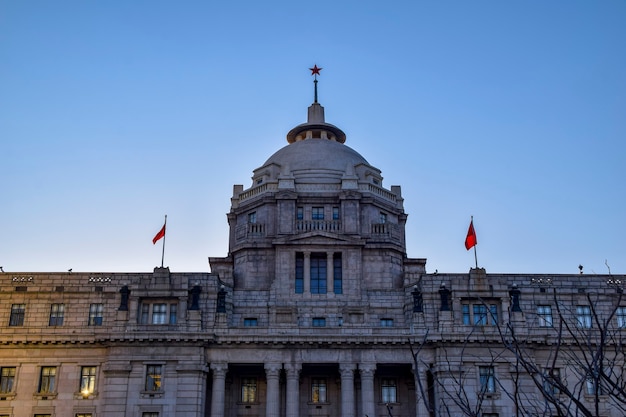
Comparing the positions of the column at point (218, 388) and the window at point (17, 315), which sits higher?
the window at point (17, 315)

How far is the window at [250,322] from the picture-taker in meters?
64.2

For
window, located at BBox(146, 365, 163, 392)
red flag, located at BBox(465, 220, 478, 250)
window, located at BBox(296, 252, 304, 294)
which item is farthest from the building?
red flag, located at BBox(465, 220, 478, 250)

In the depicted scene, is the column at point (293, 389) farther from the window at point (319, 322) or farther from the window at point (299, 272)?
the window at point (299, 272)

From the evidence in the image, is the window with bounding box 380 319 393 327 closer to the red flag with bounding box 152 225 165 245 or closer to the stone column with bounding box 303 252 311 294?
the stone column with bounding box 303 252 311 294

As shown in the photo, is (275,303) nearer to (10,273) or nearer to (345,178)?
(345,178)

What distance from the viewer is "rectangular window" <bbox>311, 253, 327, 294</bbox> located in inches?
2589

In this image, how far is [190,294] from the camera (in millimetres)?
61719

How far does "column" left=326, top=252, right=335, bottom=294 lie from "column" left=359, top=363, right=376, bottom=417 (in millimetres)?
8353

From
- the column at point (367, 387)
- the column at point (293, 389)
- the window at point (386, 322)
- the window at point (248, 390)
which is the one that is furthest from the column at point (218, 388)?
the window at point (386, 322)

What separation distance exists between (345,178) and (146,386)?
2705 cm

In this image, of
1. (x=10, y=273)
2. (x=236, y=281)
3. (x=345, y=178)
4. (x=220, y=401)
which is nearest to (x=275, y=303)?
(x=236, y=281)

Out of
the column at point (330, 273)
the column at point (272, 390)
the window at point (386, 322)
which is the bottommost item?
the column at point (272, 390)

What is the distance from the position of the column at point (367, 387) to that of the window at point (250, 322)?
10.4m

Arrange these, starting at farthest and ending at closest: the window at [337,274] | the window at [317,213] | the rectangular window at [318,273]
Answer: the window at [317,213]
the rectangular window at [318,273]
the window at [337,274]
